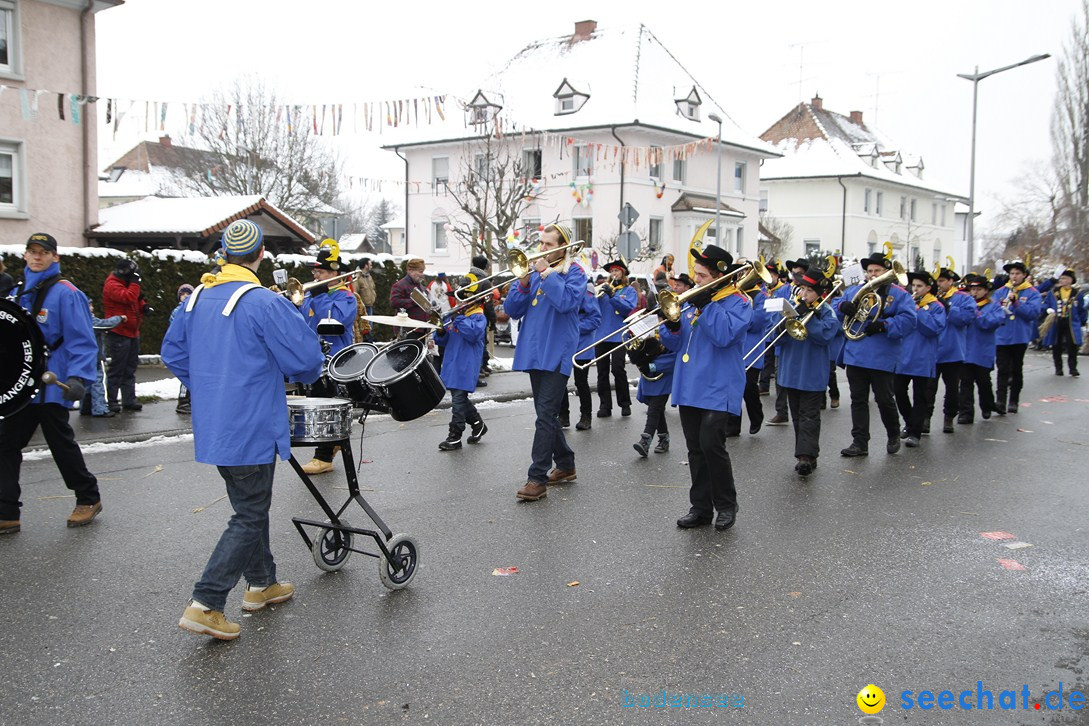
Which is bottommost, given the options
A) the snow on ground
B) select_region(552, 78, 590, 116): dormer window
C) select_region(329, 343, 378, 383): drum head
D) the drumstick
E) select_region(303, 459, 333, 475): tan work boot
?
the snow on ground

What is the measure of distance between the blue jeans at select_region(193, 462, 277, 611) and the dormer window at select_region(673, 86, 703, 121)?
40240mm

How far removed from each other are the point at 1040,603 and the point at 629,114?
36.4 m

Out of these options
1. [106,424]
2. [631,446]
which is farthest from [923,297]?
[106,424]

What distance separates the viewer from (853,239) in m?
55.4

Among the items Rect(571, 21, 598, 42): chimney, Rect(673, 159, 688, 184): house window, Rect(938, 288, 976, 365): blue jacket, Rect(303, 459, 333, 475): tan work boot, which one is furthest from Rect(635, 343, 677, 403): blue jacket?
Rect(571, 21, 598, 42): chimney

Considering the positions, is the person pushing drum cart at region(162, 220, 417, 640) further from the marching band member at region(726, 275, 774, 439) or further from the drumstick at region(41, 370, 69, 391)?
the marching band member at region(726, 275, 774, 439)

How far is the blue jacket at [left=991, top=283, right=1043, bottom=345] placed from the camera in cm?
1286

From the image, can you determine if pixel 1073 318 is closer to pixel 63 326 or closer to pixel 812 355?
pixel 812 355

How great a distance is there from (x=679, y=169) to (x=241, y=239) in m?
39.5

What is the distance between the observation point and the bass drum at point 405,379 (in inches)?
205

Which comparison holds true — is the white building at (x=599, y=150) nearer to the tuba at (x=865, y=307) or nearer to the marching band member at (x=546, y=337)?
the tuba at (x=865, y=307)

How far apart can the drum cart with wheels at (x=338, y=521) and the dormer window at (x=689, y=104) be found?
39.3 m

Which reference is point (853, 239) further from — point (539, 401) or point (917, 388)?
point (539, 401)

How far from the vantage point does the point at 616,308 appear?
37.6ft
